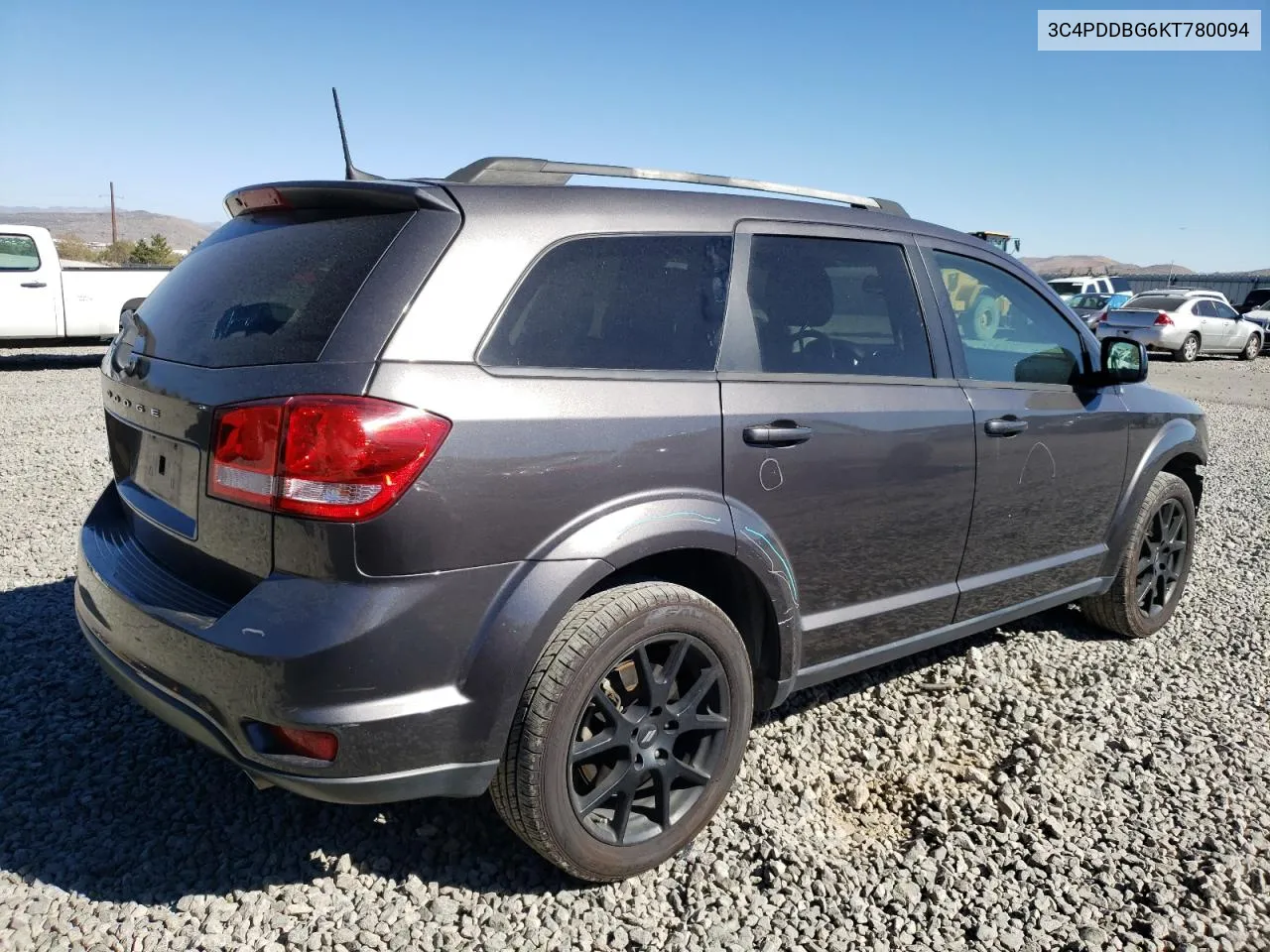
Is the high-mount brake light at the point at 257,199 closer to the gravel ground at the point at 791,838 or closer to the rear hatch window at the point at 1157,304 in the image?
the gravel ground at the point at 791,838

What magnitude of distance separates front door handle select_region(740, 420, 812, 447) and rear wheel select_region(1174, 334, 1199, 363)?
75.8ft

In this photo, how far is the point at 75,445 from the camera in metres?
7.95

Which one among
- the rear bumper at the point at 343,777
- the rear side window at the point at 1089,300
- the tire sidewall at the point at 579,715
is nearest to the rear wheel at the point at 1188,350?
the rear side window at the point at 1089,300

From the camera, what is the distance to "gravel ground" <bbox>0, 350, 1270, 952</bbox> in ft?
8.00

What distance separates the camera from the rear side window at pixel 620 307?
2363mm

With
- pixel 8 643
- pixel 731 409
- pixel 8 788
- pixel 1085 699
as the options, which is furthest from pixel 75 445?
pixel 1085 699

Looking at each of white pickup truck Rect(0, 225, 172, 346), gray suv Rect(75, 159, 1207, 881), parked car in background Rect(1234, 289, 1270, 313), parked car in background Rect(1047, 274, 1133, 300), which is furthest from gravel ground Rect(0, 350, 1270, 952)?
Answer: parked car in background Rect(1234, 289, 1270, 313)

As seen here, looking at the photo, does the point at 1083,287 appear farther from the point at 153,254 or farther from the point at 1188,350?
the point at 153,254

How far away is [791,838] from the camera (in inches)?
111

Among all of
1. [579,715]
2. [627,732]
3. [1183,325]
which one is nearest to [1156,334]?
[1183,325]

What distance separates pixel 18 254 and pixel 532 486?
14.4 meters

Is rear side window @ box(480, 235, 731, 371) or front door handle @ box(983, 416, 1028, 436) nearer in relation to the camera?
rear side window @ box(480, 235, 731, 371)

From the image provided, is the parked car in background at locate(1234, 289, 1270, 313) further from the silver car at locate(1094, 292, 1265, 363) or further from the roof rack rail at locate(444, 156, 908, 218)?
the roof rack rail at locate(444, 156, 908, 218)

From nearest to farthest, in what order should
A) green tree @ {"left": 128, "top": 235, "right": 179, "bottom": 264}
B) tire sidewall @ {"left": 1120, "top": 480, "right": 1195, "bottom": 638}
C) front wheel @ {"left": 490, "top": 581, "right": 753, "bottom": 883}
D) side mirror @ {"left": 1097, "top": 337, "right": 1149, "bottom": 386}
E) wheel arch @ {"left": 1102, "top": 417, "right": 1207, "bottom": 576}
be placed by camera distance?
front wheel @ {"left": 490, "top": 581, "right": 753, "bottom": 883}, side mirror @ {"left": 1097, "top": 337, "right": 1149, "bottom": 386}, wheel arch @ {"left": 1102, "top": 417, "right": 1207, "bottom": 576}, tire sidewall @ {"left": 1120, "top": 480, "right": 1195, "bottom": 638}, green tree @ {"left": 128, "top": 235, "right": 179, "bottom": 264}
